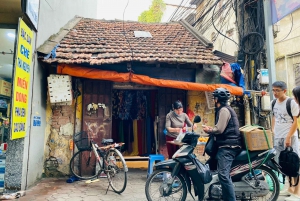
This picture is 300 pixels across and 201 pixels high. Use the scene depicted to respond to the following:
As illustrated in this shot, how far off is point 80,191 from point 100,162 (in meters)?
0.71

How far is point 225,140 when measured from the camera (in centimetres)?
379

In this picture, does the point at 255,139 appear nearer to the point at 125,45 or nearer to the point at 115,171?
the point at 115,171

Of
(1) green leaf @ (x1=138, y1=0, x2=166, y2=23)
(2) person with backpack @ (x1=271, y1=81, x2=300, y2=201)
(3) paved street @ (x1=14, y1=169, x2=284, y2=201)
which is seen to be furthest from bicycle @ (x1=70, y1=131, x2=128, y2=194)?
(1) green leaf @ (x1=138, y1=0, x2=166, y2=23)

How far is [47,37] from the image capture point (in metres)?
6.38

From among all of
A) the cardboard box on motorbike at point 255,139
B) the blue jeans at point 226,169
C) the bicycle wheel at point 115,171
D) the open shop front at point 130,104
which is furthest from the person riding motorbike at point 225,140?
the open shop front at point 130,104

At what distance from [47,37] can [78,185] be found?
394 centimetres

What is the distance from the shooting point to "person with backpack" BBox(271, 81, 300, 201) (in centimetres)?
419

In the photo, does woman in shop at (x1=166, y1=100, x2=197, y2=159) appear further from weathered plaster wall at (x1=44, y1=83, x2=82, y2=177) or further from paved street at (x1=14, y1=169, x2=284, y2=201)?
weathered plaster wall at (x1=44, y1=83, x2=82, y2=177)

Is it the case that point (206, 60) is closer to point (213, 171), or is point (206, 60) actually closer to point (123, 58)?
point (123, 58)

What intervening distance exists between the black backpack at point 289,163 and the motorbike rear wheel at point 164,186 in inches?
68.2

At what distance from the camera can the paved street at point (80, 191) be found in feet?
15.0

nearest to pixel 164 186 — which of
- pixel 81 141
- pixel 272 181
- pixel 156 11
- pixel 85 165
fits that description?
pixel 272 181

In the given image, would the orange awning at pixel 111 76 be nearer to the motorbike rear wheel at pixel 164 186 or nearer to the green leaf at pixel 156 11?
the motorbike rear wheel at pixel 164 186

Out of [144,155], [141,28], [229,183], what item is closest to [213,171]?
[229,183]
